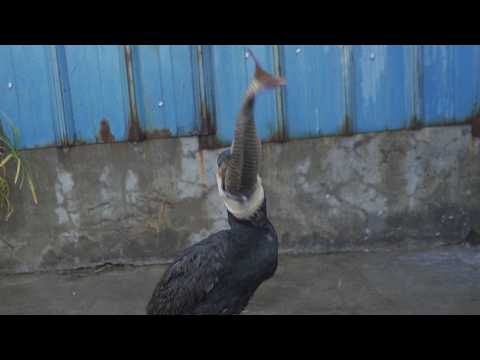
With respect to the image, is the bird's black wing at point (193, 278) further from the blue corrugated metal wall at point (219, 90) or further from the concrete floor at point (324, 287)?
the blue corrugated metal wall at point (219, 90)

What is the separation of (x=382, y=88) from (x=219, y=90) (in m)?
1.46

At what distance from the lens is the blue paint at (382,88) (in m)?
4.20

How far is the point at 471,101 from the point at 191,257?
3146 mm

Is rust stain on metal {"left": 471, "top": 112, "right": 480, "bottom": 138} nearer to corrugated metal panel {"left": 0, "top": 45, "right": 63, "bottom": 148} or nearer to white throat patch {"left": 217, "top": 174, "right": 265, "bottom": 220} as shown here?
white throat patch {"left": 217, "top": 174, "right": 265, "bottom": 220}

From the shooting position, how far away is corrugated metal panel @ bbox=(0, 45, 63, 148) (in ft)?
13.7

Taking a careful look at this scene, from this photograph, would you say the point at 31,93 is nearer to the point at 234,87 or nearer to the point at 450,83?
the point at 234,87

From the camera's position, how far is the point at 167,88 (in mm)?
4246

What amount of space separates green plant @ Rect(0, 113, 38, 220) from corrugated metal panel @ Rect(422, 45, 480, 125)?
364 cm

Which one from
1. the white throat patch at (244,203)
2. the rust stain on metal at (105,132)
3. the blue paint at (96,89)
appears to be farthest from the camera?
the rust stain on metal at (105,132)

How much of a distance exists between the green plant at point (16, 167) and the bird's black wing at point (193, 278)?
227 cm

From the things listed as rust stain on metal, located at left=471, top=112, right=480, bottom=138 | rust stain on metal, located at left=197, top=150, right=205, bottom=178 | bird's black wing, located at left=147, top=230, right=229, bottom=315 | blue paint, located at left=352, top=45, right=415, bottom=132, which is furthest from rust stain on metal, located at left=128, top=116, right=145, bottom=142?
rust stain on metal, located at left=471, top=112, right=480, bottom=138

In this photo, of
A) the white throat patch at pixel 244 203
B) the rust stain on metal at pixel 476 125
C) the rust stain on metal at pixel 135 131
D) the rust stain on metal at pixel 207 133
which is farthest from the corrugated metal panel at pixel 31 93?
the rust stain on metal at pixel 476 125

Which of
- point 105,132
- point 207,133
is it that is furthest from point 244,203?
point 105,132

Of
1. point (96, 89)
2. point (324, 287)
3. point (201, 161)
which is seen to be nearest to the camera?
point (324, 287)
